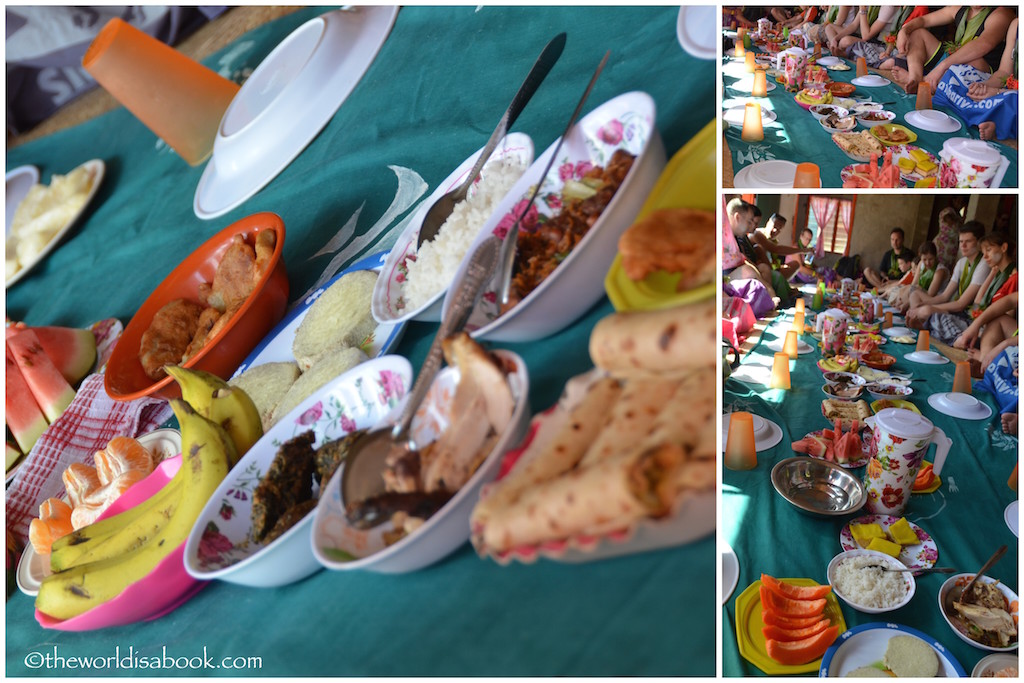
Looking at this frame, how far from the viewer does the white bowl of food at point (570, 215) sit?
0.82 m

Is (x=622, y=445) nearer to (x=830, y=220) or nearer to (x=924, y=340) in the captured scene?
(x=830, y=220)

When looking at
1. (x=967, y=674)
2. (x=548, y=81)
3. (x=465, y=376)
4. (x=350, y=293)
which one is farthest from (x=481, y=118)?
(x=967, y=674)

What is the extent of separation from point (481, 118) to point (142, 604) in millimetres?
844

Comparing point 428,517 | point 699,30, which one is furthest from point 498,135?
point 428,517

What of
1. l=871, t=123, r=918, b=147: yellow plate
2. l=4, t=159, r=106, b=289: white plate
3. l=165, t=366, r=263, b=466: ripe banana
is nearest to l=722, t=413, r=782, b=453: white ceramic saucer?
l=871, t=123, r=918, b=147: yellow plate

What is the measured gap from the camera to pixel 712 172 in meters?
0.83

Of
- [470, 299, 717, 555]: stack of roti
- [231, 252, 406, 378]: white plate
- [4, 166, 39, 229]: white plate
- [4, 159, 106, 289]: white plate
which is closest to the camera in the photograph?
[470, 299, 717, 555]: stack of roti

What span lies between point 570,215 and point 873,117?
2.24ft

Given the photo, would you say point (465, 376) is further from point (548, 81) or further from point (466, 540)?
point (548, 81)

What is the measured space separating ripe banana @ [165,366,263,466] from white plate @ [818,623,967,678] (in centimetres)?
92

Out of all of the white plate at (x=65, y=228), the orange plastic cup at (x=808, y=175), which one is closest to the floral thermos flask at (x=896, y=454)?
the orange plastic cup at (x=808, y=175)

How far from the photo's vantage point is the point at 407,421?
2.82 feet

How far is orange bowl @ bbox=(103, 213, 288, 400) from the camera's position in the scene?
3.85ft

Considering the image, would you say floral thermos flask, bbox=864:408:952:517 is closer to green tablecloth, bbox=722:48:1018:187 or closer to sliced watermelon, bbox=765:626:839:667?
sliced watermelon, bbox=765:626:839:667
